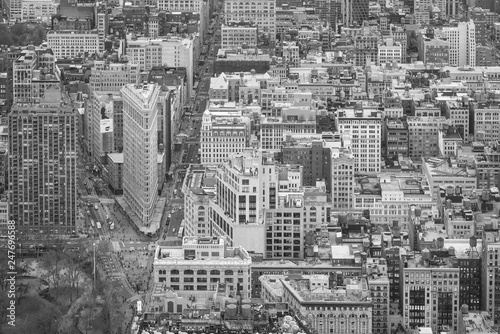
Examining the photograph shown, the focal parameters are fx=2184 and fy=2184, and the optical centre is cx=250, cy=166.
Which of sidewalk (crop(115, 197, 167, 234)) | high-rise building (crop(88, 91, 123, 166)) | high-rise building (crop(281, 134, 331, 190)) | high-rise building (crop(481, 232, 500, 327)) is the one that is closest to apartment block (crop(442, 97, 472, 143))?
high-rise building (crop(281, 134, 331, 190))

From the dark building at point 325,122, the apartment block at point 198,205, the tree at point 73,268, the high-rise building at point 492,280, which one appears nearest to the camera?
the high-rise building at point 492,280

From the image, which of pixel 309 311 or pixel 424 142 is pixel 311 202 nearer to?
pixel 309 311

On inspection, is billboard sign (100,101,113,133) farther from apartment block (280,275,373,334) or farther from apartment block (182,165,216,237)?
apartment block (280,275,373,334)

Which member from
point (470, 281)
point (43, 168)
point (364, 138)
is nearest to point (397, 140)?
point (364, 138)

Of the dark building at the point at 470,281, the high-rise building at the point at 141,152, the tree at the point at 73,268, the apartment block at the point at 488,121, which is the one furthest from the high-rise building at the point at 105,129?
the dark building at the point at 470,281

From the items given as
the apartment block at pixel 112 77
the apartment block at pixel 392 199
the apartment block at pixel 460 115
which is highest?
the apartment block at pixel 112 77

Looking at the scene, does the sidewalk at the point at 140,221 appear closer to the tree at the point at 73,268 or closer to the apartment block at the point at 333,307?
the tree at the point at 73,268
